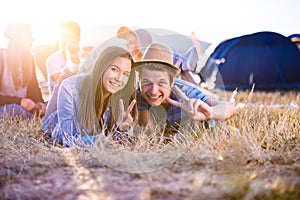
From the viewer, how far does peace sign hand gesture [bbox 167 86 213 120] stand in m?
2.45

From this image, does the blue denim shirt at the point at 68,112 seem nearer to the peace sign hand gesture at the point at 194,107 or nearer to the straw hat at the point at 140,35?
the peace sign hand gesture at the point at 194,107

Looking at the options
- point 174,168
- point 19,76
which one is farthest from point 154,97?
point 19,76

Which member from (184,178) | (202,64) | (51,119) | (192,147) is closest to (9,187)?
(184,178)

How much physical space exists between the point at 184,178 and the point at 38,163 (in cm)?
69

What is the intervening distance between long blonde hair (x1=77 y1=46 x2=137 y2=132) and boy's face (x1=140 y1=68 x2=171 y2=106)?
2.8 inches

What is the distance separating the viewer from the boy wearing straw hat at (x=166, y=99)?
2498mm

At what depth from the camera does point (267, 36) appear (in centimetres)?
636

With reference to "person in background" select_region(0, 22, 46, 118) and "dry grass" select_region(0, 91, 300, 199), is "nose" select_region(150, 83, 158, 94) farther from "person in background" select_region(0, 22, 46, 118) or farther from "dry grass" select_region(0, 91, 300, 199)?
"person in background" select_region(0, 22, 46, 118)

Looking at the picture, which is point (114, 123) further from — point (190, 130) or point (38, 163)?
point (38, 163)

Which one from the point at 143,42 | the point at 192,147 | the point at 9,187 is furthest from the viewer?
the point at 143,42

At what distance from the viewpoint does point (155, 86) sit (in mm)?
2500

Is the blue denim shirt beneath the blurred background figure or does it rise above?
beneath

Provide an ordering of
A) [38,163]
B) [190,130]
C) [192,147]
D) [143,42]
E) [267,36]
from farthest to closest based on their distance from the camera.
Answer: [267,36] → [143,42] → [190,130] → [192,147] → [38,163]

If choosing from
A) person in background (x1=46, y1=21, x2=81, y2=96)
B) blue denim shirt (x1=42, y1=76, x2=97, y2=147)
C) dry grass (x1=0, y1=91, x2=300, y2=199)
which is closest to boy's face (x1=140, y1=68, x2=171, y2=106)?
dry grass (x1=0, y1=91, x2=300, y2=199)
